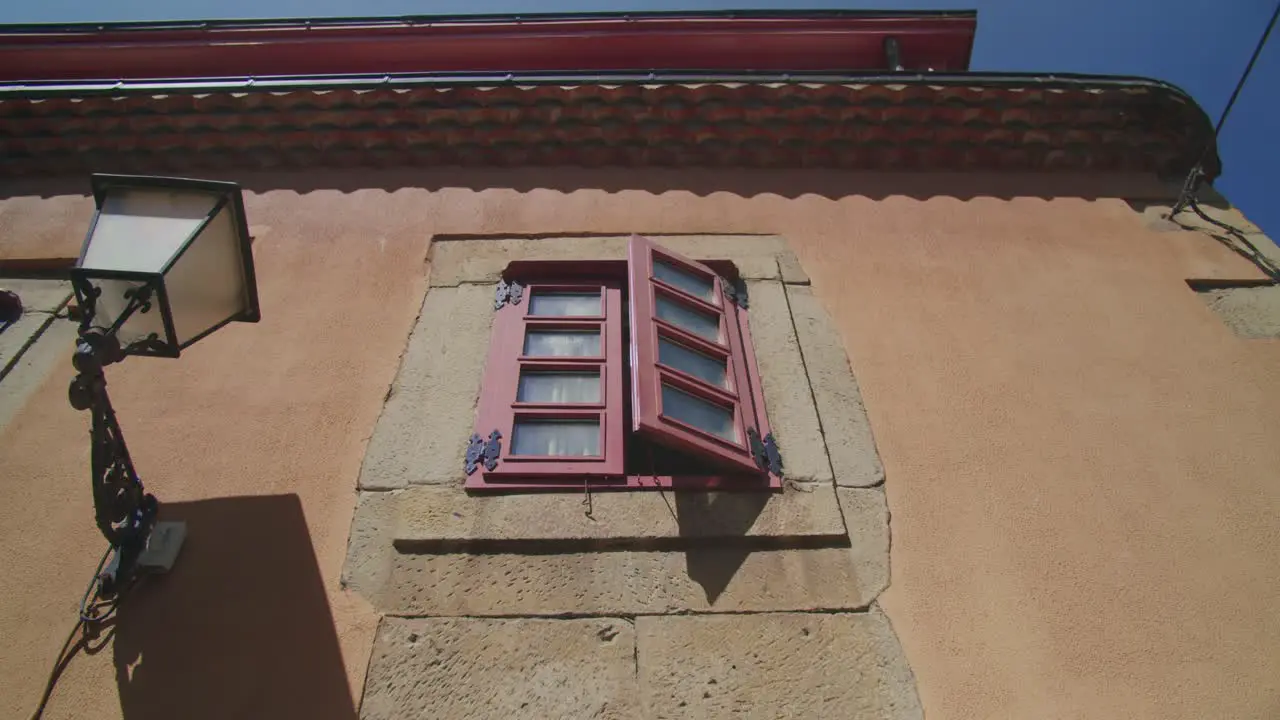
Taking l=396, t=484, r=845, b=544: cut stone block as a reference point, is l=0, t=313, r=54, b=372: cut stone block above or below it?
above

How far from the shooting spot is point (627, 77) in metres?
4.39

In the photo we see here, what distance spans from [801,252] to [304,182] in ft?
8.22

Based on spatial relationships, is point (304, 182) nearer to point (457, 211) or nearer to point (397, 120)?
point (397, 120)

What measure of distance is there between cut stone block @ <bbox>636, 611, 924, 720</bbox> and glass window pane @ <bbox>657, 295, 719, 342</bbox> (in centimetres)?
113

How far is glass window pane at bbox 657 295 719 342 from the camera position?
10.3 feet

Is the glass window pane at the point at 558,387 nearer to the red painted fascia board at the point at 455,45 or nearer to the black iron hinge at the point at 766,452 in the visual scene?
the black iron hinge at the point at 766,452

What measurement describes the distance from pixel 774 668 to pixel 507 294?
6.08 ft

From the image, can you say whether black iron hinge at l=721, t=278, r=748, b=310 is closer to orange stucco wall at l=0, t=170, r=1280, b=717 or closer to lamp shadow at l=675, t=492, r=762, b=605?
orange stucco wall at l=0, t=170, r=1280, b=717

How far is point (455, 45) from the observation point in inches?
230

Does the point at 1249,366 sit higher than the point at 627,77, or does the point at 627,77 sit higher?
the point at 627,77

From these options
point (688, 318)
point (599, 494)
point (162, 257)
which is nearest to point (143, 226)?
point (162, 257)

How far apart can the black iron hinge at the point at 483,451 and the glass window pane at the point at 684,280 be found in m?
0.92

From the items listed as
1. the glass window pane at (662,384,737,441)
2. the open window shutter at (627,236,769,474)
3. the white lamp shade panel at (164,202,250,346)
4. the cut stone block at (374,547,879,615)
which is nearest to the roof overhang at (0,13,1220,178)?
the open window shutter at (627,236,769,474)

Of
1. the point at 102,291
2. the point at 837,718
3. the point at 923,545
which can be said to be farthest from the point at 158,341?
the point at 923,545
